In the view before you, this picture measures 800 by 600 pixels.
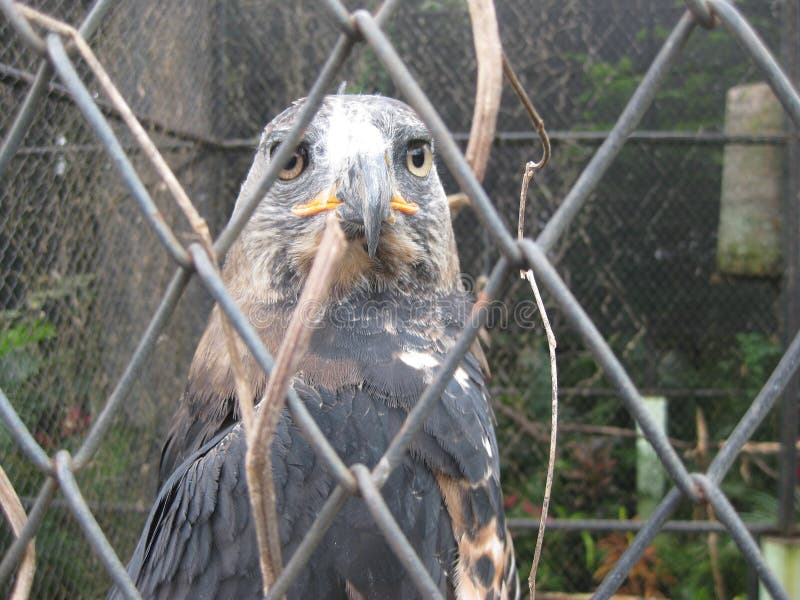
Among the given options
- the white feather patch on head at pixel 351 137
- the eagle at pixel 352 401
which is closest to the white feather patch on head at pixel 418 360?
the eagle at pixel 352 401

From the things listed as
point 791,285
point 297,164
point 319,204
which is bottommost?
point 791,285

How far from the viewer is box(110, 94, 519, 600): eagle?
1444 mm

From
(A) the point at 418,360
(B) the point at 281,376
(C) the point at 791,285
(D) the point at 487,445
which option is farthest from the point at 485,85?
(C) the point at 791,285

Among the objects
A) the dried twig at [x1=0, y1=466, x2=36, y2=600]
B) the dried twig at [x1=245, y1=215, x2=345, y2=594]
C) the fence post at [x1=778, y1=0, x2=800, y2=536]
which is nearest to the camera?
the dried twig at [x1=245, y1=215, x2=345, y2=594]

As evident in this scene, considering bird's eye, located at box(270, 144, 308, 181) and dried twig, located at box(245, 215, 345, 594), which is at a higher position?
bird's eye, located at box(270, 144, 308, 181)

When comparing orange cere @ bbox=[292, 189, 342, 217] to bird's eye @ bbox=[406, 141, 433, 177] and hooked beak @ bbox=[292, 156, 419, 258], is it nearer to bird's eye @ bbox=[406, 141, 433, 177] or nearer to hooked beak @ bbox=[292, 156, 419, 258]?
Result: hooked beak @ bbox=[292, 156, 419, 258]

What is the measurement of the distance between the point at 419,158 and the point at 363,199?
0.47m

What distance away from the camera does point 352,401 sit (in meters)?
1.58

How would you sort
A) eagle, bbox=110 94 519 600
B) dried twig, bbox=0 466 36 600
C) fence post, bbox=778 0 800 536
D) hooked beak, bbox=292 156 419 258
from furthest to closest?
1. fence post, bbox=778 0 800 536
2. hooked beak, bbox=292 156 419 258
3. eagle, bbox=110 94 519 600
4. dried twig, bbox=0 466 36 600

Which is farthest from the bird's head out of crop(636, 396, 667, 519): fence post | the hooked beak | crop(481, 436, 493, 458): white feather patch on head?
crop(636, 396, 667, 519): fence post

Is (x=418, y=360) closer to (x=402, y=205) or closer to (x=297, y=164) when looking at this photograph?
(x=402, y=205)

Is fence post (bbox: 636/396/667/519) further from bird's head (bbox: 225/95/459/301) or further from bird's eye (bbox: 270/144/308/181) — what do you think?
bird's eye (bbox: 270/144/308/181)

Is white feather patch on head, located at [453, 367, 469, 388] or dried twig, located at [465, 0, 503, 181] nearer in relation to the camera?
dried twig, located at [465, 0, 503, 181]

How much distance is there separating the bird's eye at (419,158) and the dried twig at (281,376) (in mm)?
1355
